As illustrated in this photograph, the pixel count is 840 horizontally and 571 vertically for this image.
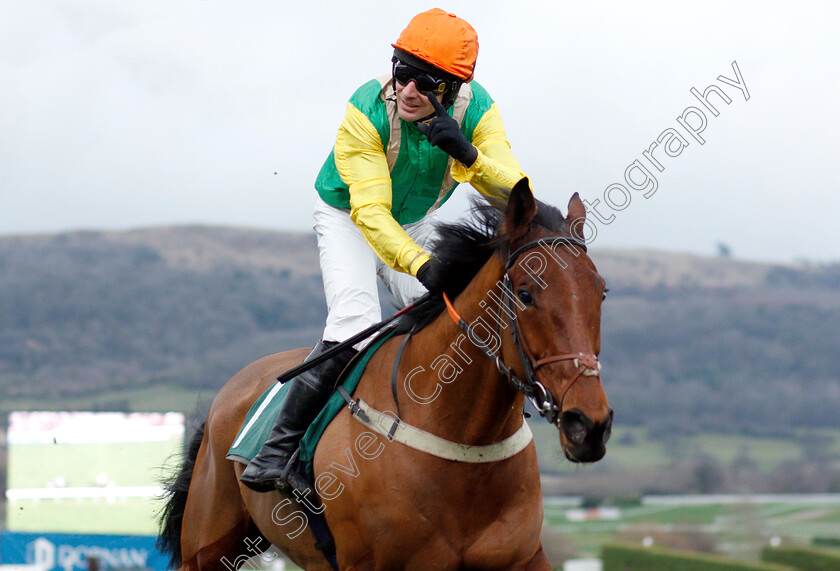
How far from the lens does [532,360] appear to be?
9.63 feet

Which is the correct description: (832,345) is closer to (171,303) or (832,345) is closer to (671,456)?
(671,456)

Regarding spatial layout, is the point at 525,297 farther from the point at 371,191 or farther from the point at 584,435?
the point at 371,191

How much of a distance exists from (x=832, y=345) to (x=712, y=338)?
7779 mm

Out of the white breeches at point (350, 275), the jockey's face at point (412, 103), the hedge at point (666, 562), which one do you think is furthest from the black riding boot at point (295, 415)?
the hedge at point (666, 562)

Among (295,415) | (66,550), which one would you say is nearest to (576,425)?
(295,415)

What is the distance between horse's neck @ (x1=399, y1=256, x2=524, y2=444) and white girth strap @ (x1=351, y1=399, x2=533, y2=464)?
1.0 inches

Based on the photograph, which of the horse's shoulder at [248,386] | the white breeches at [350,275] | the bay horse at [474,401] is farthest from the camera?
the horse's shoulder at [248,386]

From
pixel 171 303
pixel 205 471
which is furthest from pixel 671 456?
pixel 205 471

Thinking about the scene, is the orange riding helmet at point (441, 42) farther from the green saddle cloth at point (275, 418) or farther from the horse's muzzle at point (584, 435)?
the horse's muzzle at point (584, 435)

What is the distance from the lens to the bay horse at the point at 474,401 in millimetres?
2881

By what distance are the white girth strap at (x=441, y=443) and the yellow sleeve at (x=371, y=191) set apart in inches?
21.8

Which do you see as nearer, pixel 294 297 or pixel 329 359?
pixel 329 359

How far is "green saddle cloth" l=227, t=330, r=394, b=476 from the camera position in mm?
3811

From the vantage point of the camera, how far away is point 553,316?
9.40 feet
